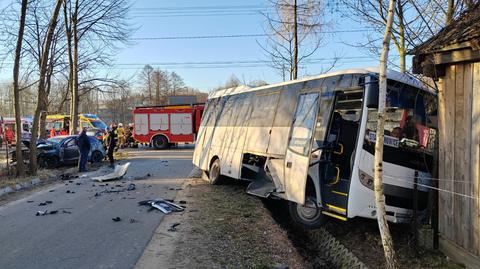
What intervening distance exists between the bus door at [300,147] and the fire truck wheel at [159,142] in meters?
22.3

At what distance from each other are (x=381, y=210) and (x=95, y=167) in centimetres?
1507

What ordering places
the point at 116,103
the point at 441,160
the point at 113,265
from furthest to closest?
the point at 116,103, the point at 441,160, the point at 113,265

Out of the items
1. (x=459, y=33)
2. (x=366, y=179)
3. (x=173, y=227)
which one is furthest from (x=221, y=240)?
(x=459, y=33)

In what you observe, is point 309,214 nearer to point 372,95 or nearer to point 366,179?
point 366,179

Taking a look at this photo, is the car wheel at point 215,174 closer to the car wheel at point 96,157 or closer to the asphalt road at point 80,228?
the asphalt road at point 80,228

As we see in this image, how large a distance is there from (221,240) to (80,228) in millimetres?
2543

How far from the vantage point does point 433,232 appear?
6.49m

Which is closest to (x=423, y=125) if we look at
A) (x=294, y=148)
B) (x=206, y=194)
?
(x=294, y=148)

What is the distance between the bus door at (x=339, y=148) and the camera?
283 inches

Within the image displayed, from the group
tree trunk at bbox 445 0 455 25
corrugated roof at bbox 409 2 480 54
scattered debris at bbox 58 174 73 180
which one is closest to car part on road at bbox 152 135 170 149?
scattered debris at bbox 58 174 73 180

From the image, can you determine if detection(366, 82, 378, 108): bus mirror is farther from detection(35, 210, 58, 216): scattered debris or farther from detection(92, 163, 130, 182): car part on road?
detection(92, 163, 130, 182): car part on road

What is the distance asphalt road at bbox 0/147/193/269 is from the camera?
570 centimetres

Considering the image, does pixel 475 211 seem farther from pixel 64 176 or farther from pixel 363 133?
pixel 64 176

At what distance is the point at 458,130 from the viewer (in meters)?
5.80
